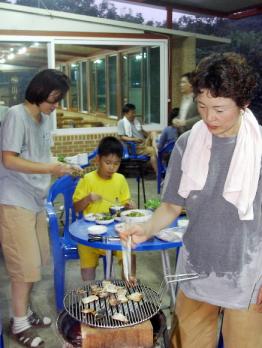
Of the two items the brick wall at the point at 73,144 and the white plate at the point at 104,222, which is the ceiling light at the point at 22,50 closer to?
the brick wall at the point at 73,144

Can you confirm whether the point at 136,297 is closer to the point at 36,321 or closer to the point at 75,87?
the point at 36,321

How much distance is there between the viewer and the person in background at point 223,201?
5.01 feet

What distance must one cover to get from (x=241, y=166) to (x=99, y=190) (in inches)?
70.6

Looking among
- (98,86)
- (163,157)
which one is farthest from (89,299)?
(98,86)

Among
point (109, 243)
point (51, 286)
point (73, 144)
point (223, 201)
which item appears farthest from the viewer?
point (73, 144)

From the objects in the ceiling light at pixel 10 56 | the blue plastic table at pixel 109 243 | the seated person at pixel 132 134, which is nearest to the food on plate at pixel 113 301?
the blue plastic table at pixel 109 243

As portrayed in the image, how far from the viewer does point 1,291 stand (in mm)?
3619

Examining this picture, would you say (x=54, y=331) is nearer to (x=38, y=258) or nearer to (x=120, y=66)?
(x=38, y=258)

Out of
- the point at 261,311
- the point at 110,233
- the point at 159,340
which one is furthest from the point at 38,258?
the point at 261,311

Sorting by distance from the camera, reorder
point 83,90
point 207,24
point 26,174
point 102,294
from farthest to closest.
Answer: point 83,90, point 207,24, point 26,174, point 102,294

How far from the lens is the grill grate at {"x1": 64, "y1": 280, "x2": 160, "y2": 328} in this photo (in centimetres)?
174

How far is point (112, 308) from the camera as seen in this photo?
1.89 metres

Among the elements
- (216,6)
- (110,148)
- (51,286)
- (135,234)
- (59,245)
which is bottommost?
(51,286)

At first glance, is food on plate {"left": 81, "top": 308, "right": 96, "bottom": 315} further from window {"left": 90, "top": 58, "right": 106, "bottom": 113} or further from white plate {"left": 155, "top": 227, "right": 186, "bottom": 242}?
window {"left": 90, "top": 58, "right": 106, "bottom": 113}
